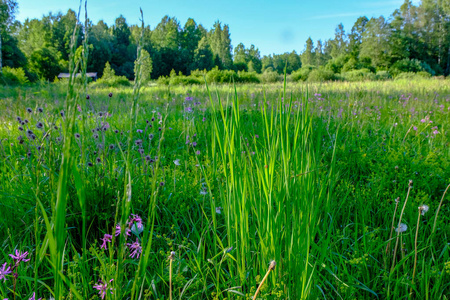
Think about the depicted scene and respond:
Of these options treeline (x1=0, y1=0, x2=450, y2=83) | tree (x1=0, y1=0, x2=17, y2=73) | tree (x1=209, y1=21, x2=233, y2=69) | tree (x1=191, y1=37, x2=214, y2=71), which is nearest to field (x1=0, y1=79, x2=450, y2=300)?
treeline (x1=0, y1=0, x2=450, y2=83)

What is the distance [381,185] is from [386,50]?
47436 mm

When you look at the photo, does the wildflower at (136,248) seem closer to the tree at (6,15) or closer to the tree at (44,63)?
the tree at (6,15)

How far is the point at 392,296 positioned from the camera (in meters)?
1.17

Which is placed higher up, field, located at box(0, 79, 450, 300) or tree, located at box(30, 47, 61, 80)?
tree, located at box(30, 47, 61, 80)

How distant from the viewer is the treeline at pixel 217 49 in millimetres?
27594

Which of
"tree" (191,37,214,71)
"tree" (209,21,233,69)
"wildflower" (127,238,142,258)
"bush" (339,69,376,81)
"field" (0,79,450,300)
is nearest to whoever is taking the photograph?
"field" (0,79,450,300)

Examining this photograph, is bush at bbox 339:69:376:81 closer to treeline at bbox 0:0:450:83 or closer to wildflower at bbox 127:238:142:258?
treeline at bbox 0:0:450:83

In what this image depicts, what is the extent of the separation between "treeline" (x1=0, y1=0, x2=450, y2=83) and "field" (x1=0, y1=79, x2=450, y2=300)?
1315 cm

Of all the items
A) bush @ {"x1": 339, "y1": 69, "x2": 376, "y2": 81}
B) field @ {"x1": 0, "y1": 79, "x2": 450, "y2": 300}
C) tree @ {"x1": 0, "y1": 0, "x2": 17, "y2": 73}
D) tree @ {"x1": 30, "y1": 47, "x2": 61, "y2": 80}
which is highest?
tree @ {"x1": 0, "y1": 0, "x2": 17, "y2": 73}

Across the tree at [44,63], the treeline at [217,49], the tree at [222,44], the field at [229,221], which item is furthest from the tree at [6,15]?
the tree at [222,44]

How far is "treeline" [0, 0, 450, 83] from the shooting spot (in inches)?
1086

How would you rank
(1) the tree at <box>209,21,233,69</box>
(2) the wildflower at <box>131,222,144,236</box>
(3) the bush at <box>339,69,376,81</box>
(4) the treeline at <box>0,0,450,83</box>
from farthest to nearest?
1. (1) the tree at <box>209,21,233,69</box>
2. (4) the treeline at <box>0,0,450,83</box>
3. (3) the bush at <box>339,69,376,81</box>
4. (2) the wildflower at <box>131,222,144,236</box>

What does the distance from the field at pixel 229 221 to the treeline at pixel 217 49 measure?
13153 mm

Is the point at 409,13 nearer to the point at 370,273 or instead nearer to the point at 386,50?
the point at 386,50
